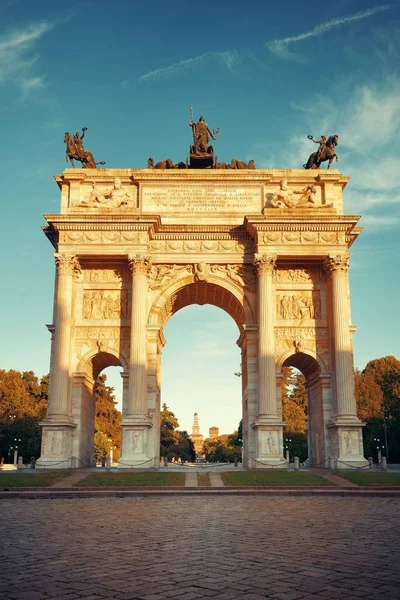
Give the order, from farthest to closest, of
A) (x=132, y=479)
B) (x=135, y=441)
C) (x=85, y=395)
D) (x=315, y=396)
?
1. (x=315, y=396)
2. (x=85, y=395)
3. (x=135, y=441)
4. (x=132, y=479)

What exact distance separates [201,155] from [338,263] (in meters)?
12.2

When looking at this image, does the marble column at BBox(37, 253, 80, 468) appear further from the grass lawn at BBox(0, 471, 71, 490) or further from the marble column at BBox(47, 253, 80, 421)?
the grass lawn at BBox(0, 471, 71, 490)

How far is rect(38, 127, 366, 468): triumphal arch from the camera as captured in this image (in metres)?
37.7

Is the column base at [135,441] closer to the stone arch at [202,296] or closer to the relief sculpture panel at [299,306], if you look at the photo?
the stone arch at [202,296]

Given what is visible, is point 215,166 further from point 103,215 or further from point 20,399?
point 20,399

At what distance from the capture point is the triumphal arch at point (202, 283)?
3769 centimetres

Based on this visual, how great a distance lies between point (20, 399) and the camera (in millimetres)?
74312

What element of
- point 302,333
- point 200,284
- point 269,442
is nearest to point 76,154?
point 200,284

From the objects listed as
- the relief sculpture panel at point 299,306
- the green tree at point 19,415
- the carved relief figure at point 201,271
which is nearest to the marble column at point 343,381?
the relief sculpture panel at point 299,306

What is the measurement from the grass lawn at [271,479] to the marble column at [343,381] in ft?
21.6

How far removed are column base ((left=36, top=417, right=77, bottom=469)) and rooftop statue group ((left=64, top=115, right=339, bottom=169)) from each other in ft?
57.1

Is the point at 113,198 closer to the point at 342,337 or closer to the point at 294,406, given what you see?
the point at 342,337

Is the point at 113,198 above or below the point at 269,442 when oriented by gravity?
above

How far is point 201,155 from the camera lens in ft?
143
